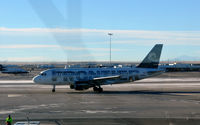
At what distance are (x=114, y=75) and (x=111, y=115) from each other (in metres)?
20.4

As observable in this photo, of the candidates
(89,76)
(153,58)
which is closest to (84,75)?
(89,76)

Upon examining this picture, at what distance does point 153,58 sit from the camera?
43.2 meters

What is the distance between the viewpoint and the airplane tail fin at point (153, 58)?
42875mm

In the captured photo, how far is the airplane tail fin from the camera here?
4288cm

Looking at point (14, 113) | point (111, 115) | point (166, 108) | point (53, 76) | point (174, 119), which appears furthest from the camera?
point (53, 76)

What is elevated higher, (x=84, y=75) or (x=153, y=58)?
→ (x=153, y=58)

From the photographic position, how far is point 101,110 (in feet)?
75.9

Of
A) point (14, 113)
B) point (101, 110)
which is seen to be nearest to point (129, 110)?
point (101, 110)

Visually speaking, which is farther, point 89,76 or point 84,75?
point 89,76

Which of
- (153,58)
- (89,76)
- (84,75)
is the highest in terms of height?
(153,58)

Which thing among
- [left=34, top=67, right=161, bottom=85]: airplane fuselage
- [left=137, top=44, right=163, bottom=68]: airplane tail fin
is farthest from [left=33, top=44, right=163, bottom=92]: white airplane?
[left=137, top=44, right=163, bottom=68]: airplane tail fin

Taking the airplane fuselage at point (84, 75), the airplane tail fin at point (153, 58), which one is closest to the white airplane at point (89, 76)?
the airplane fuselage at point (84, 75)

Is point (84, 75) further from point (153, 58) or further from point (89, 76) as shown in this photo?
point (153, 58)

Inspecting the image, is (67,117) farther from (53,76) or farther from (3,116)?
(53,76)
